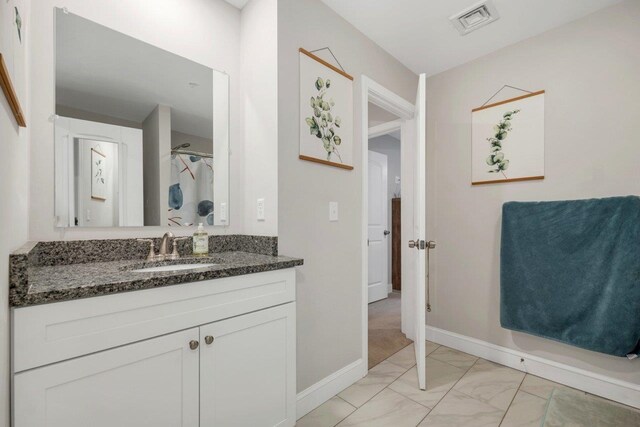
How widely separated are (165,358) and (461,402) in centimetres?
168

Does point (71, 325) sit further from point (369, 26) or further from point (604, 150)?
point (604, 150)

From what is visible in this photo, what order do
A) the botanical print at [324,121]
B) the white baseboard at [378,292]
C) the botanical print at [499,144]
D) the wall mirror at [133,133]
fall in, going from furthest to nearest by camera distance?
1. the white baseboard at [378,292]
2. the botanical print at [499,144]
3. the botanical print at [324,121]
4. the wall mirror at [133,133]

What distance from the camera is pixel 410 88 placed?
2.59 meters

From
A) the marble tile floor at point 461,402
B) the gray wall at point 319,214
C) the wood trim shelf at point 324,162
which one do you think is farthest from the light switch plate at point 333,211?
the marble tile floor at point 461,402

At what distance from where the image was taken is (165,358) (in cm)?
98

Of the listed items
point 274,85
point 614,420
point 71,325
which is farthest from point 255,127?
point 614,420

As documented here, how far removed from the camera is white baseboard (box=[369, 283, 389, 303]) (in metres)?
3.84

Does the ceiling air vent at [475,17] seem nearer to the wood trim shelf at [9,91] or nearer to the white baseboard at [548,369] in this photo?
the wood trim shelf at [9,91]

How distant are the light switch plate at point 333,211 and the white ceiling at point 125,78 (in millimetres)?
833

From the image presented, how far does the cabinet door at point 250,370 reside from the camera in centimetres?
109

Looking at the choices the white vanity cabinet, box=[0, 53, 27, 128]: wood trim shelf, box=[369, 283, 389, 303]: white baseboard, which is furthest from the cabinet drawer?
box=[369, 283, 389, 303]: white baseboard

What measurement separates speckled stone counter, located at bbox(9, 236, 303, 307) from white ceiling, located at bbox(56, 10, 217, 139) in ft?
2.07

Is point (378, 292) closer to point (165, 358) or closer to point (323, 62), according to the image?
point (323, 62)

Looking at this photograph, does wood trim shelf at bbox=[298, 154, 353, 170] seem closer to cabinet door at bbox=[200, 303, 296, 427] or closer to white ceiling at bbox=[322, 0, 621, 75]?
cabinet door at bbox=[200, 303, 296, 427]
